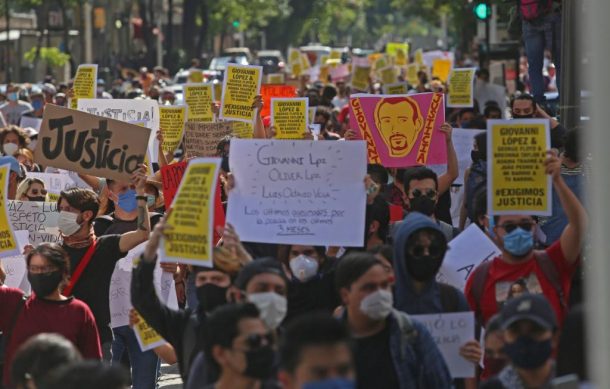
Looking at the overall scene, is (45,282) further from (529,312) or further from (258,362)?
(529,312)

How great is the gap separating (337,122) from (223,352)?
465 inches

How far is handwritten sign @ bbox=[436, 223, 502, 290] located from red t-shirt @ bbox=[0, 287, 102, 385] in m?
1.68

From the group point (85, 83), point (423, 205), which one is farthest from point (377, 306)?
point (85, 83)

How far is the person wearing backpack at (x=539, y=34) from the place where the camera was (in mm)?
15156

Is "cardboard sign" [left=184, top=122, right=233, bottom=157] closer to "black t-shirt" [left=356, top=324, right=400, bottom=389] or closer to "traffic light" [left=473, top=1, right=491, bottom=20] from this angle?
"black t-shirt" [left=356, top=324, right=400, bottom=389]

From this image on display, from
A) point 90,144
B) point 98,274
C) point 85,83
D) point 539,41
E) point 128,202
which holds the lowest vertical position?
point 98,274

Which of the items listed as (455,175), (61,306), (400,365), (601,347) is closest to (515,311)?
(400,365)

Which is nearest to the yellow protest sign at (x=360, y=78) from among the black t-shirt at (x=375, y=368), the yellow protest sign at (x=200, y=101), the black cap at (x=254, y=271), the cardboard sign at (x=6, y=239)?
the yellow protest sign at (x=200, y=101)

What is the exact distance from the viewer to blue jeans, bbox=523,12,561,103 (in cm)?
1524

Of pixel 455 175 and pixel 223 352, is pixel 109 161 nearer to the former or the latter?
pixel 455 175

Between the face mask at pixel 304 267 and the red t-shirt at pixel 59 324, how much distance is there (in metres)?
0.97

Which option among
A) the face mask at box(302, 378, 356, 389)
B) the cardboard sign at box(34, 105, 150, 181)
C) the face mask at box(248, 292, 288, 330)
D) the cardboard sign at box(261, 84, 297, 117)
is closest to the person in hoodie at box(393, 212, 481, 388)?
the face mask at box(248, 292, 288, 330)

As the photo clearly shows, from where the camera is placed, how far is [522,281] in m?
6.84

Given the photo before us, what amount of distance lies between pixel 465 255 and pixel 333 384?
116 inches
